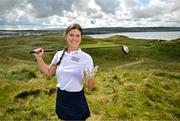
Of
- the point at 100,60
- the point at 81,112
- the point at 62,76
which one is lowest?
the point at 100,60

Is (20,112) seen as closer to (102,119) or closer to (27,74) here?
(102,119)

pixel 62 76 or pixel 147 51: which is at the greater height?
pixel 62 76

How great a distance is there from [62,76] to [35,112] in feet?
19.5

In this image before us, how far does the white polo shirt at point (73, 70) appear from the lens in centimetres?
590

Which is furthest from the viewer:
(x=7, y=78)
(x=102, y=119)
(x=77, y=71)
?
(x=7, y=78)

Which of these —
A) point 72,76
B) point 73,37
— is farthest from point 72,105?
point 73,37

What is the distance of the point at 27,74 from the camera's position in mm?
21531

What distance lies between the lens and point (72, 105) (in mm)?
6016

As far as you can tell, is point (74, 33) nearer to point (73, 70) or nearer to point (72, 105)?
point (73, 70)

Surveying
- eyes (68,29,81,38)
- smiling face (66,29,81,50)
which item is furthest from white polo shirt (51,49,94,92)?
eyes (68,29,81,38)

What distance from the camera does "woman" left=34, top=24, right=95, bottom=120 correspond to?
5.90 meters

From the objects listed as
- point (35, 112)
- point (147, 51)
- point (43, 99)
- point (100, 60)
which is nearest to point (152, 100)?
point (43, 99)

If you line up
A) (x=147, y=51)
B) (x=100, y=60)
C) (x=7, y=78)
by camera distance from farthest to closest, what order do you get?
1. (x=147, y=51)
2. (x=100, y=60)
3. (x=7, y=78)

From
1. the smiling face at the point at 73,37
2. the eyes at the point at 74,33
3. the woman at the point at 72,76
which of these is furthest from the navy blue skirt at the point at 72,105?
the eyes at the point at 74,33
